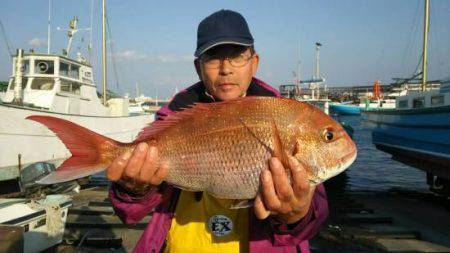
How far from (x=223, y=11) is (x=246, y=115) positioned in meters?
0.79

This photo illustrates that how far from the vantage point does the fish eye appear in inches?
85.7

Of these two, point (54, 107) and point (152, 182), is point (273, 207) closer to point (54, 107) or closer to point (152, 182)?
point (152, 182)

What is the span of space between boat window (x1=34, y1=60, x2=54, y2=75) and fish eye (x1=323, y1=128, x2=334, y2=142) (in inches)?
567

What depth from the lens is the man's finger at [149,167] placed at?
2158 mm

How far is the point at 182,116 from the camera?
2.31m

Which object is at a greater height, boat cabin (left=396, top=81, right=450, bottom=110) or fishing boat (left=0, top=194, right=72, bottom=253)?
boat cabin (left=396, top=81, right=450, bottom=110)

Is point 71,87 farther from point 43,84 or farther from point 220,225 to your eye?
point 220,225

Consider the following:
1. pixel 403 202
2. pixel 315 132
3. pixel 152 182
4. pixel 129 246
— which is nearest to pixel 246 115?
pixel 315 132

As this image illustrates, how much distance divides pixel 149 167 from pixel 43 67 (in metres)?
14.1

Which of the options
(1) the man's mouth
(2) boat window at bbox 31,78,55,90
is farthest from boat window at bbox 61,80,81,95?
(1) the man's mouth

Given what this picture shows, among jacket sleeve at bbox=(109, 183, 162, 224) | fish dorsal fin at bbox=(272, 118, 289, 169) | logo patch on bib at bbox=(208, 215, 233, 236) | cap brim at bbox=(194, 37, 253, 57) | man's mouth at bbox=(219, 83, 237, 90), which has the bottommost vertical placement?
logo patch on bib at bbox=(208, 215, 233, 236)

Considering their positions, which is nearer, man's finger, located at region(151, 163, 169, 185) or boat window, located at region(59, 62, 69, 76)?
man's finger, located at region(151, 163, 169, 185)

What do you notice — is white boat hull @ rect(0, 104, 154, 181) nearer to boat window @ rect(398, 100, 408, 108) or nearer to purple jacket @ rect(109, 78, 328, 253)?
purple jacket @ rect(109, 78, 328, 253)

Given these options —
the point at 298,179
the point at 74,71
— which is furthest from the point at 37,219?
the point at 74,71
